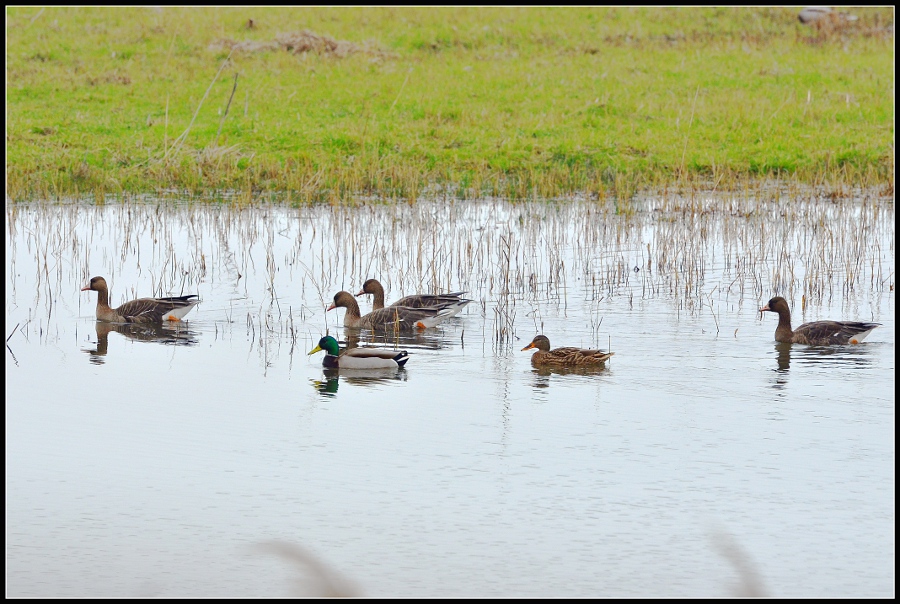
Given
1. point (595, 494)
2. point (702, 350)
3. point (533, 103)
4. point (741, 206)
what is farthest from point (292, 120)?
point (595, 494)

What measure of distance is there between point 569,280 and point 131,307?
4509 mm

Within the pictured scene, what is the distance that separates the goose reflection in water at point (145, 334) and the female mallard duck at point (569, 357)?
310cm

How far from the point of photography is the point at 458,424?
786 cm

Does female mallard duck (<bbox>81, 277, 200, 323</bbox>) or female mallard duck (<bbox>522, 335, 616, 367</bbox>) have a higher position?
female mallard duck (<bbox>81, 277, 200, 323</bbox>)

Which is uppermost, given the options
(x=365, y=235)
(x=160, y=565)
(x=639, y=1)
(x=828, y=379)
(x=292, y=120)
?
(x=639, y=1)

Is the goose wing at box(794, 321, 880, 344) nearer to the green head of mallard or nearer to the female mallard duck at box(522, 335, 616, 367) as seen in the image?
the female mallard duck at box(522, 335, 616, 367)

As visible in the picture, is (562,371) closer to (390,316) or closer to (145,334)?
(390,316)

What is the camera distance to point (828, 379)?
9141mm

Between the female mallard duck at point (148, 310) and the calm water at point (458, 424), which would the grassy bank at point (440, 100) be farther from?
the female mallard duck at point (148, 310)

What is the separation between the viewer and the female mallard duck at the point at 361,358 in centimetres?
965

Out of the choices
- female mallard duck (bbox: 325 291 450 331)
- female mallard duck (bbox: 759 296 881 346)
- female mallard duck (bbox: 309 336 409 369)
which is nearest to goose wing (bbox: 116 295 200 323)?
female mallard duck (bbox: 325 291 450 331)

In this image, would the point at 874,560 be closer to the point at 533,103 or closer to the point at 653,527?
the point at 653,527

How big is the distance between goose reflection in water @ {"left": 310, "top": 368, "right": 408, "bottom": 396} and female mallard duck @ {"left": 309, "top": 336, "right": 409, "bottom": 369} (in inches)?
1.6

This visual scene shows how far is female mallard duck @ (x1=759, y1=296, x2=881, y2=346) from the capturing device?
10203mm
